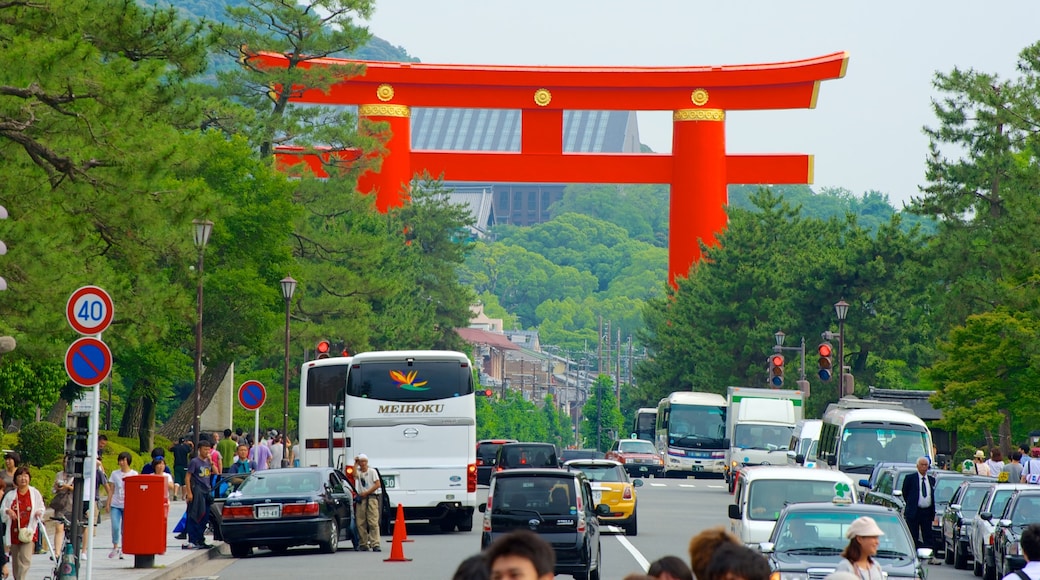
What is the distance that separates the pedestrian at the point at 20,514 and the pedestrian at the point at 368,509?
339 inches

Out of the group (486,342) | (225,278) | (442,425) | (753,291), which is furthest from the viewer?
(486,342)

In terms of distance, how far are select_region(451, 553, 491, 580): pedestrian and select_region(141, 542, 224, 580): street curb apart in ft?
49.5

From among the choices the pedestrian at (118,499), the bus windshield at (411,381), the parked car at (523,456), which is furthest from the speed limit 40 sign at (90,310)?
the parked car at (523,456)

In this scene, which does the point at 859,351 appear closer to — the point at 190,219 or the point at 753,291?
the point at 753,291

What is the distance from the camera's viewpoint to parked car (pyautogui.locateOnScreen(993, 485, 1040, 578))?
21156 millimetres

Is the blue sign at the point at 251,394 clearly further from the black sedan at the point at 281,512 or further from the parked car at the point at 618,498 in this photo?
the black sedan at the point at 281,512

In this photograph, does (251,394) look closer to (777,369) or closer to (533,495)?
(533,495)

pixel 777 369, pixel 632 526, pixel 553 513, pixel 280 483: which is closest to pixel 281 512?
pixel 280 483

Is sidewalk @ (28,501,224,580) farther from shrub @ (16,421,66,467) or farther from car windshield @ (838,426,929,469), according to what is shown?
car windshield @ (838,426,929,469)

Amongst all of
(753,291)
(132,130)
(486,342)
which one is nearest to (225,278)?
(132,130)

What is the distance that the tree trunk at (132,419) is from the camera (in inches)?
2019

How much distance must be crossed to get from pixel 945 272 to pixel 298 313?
82.6 feet

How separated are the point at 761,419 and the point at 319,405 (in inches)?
792

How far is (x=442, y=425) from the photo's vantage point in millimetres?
30359
